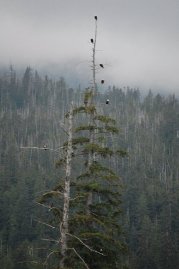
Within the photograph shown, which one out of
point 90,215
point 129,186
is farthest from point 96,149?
point 129,186

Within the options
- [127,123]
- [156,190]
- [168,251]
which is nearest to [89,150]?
[168,251]

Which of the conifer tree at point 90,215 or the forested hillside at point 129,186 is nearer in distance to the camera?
the conifer tree at point 90,215

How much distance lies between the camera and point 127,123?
175 meters

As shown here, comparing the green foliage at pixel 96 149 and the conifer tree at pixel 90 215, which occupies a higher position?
the green foliage at pixel 96 149

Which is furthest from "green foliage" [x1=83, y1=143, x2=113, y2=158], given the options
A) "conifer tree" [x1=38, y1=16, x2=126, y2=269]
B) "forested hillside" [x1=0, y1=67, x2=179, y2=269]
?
"forested hillside" [x1=0, y1=67, x2=179, y2=269]

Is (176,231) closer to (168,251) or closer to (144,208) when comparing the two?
(144,208)

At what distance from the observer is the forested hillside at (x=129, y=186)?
2778 inches

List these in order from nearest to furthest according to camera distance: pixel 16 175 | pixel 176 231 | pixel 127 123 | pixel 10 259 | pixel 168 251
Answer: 1. pixel 10 259
2. pixel 168 251
3. pixel 176 231
4. pixel 16 175
5. pixel 127 123

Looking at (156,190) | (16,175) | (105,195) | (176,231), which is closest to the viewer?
(105,195)

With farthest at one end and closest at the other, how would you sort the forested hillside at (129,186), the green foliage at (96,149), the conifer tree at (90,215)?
the forested hillside at (129,186) → the green foliage at (96,149) → the conifer tree at (90,215)

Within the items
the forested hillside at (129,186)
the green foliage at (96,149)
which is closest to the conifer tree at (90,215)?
the green foliage at (96,149)

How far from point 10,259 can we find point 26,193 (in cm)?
3513

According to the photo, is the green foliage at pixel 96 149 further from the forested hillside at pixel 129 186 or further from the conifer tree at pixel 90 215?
the forested hillside at pixel 129 186

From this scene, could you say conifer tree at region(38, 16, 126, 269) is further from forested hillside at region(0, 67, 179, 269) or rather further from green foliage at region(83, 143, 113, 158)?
forested hillside at region(0, 67, 179, 269)
